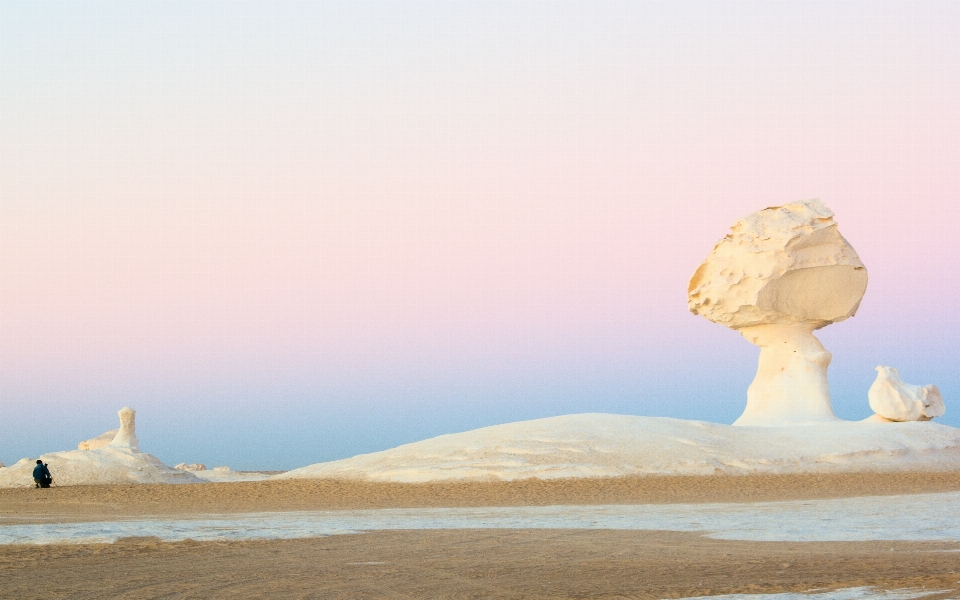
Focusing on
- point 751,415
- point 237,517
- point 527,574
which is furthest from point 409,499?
point 751,415

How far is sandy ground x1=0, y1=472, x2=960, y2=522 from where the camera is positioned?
63.4 feet

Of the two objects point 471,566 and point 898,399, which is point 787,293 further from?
point 471,566

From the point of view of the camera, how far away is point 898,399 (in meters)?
28.1

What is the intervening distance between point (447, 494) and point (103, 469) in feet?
34.5

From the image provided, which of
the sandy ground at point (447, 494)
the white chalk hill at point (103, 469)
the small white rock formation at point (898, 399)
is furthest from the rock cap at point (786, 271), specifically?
the white chalk hill at point (103, 469)

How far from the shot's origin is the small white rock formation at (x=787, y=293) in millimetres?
29016

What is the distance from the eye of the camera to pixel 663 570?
10.6 meters

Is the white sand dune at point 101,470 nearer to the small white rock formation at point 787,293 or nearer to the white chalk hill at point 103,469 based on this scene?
the white chalk hill at point 103,469

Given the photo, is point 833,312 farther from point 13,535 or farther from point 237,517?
point 13,535

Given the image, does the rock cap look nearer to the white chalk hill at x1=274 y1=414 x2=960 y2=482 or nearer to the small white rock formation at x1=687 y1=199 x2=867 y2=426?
the small white rock formation at x1=687 y1=199 x2=867 y2=426

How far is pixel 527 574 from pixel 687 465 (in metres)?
13.3

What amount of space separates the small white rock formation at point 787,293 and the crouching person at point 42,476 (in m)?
18.0

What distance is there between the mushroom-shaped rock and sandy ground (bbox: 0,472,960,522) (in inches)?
166

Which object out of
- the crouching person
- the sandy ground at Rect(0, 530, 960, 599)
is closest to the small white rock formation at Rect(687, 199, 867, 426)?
the sandy ground at Rect(0, 530, 960, 599)
